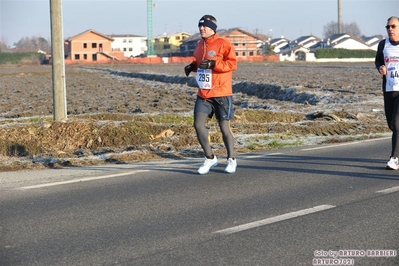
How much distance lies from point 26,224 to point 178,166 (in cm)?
363

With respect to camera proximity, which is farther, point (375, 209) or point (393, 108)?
point (393, 108)

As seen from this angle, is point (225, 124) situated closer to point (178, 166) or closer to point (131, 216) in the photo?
point (178, 166)

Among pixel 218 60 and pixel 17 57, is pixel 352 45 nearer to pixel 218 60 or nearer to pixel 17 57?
pixel 17 57

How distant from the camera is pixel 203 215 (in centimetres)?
631

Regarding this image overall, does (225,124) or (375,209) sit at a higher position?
(225,124)

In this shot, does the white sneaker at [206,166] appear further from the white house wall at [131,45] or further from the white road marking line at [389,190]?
the white house wall at [131,45]

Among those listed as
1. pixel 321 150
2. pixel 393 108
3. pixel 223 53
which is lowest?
pixel 321 150

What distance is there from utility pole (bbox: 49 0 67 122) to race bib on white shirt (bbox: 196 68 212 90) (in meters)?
5.12

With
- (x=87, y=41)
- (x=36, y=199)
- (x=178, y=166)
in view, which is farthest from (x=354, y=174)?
Result: (x=87, y=41)

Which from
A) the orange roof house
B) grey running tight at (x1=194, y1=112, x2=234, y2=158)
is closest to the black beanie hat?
grey running tight at (x1=194, y1=112, x2=234, y2=158)

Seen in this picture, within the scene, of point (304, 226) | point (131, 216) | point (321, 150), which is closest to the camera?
point (304, 226)

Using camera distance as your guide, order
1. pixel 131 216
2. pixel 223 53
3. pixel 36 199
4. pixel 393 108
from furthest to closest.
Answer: pixel 393 108
pixel 223 53
pixel 36 199
pixel 131 216

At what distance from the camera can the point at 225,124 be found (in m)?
8.73

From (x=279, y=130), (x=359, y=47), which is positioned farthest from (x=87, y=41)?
(x=279, y=130)
